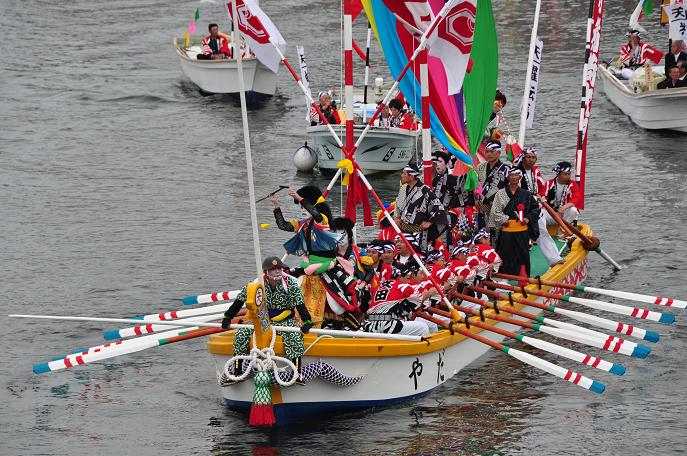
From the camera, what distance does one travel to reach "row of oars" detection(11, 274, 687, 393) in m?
16.2

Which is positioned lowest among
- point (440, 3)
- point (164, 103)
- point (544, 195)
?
point (164, 103)

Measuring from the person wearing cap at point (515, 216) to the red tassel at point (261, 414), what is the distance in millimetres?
5805

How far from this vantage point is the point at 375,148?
1182 inches

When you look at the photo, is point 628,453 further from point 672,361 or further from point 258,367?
point 258,367

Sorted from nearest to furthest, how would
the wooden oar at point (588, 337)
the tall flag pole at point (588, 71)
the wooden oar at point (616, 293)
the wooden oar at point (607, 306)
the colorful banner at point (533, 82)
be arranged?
1. the wooden oar at point (588, 337)
2. the wooden oar at point (607, 306)
3. the wooden oar at point (616, 293)
4. the tall flag pole at point (588, 71)
5. the colorful banner at point (533, 82)

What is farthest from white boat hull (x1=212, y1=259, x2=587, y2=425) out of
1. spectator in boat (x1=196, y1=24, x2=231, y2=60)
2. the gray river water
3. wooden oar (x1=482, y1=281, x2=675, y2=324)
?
spectator in boat (x1=196, y1=24, x2=231, y2=60)

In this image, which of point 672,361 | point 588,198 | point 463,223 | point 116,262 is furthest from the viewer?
point 588,198

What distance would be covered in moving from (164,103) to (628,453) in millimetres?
26548

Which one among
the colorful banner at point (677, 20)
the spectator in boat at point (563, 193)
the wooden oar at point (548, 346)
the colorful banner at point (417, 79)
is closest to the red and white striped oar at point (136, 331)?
the wooden oar at point (548, 346)

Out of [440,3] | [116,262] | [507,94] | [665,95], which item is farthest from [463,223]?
[507,94]

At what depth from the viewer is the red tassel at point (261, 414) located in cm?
1554

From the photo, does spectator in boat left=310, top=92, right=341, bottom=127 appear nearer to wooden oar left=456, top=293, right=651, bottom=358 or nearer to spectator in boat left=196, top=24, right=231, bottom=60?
spectator in boat left=196, top=24, right=231, bottom=60

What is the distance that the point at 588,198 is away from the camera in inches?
1126

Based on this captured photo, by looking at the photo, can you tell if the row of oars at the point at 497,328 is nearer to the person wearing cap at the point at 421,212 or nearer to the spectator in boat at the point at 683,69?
the person wearing cap at the point at 421,212
